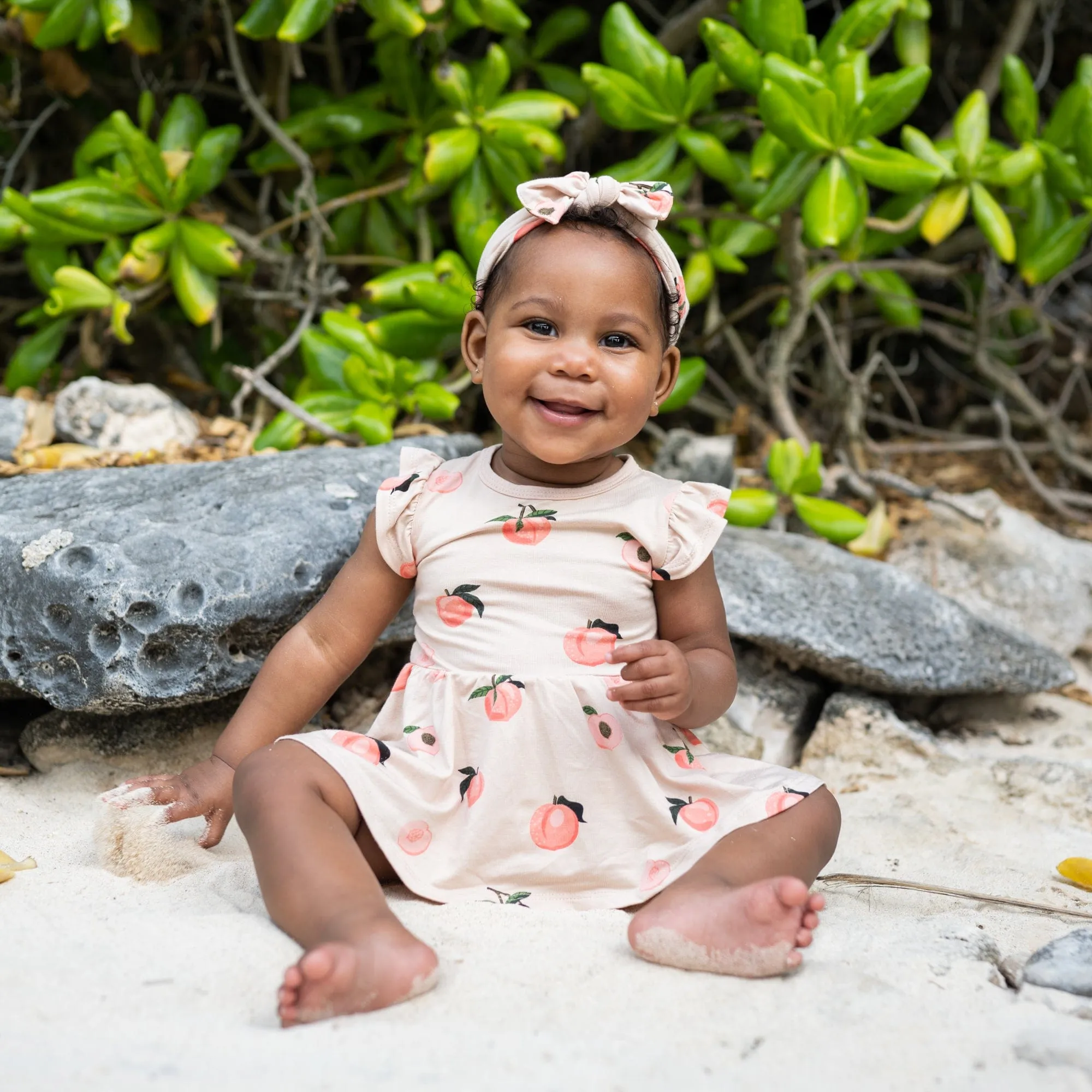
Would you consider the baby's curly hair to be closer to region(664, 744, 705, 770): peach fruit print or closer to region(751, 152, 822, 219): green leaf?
region(664, 744, 705, 770): peach fruit print

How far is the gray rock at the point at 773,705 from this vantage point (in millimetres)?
2402

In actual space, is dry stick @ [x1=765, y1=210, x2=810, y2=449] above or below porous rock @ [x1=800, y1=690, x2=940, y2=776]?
above

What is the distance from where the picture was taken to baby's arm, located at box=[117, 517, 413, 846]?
5.95 feet

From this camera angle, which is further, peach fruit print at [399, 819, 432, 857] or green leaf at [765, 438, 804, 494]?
green leaf at [765, 438, 804, 494]

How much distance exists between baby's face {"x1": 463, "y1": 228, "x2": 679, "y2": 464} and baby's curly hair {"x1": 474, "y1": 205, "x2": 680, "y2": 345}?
0.01 metres

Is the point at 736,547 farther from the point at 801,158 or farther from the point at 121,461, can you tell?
the point at 121,461

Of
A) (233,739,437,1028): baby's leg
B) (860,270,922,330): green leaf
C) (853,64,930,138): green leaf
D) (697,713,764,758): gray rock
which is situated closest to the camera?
(233,739,437,1028): baby's leg

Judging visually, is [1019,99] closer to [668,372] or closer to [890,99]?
[890,99]

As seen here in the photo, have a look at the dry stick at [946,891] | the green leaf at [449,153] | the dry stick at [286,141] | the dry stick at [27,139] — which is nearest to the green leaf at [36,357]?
the dry stick at [27,139]

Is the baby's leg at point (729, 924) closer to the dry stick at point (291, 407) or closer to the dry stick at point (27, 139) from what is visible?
the dry stick at point (291, 407)

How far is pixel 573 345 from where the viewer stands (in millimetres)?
1772

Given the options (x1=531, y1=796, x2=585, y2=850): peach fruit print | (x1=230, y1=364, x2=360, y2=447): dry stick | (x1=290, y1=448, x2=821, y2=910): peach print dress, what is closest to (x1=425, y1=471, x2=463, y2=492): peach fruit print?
(x1=290, y1=448, x2=821, y2=910): peach print dress

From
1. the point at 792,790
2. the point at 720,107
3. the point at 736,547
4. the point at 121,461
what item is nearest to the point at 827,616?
the point at 736,547

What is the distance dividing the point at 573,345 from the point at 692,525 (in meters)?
0.37
